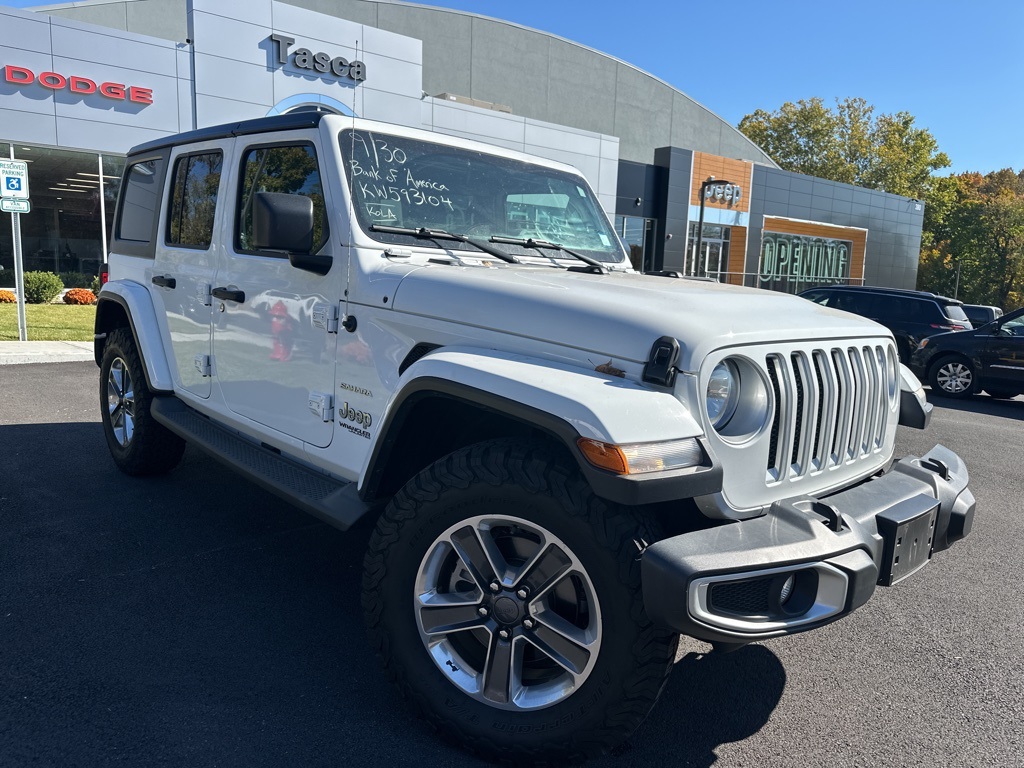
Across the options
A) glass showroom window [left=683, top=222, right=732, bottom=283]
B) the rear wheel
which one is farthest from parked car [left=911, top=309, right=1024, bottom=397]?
glass showroom window [left=683, top=222, right=732, bottom=283]

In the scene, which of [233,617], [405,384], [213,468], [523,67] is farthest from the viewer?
[523,67]

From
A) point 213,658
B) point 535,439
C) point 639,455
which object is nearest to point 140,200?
point 213,658

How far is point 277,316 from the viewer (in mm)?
3389

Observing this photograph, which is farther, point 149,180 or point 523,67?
point 523,67

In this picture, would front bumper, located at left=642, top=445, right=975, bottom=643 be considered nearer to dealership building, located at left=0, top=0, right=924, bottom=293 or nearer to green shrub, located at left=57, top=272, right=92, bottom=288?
dealership building, located at left=0, top=0, right=924, bottom=293

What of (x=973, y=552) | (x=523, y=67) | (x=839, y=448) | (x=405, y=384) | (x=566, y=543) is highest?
(x=523, y=67)

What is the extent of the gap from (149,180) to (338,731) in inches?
151

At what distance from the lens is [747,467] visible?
2270 millimetres

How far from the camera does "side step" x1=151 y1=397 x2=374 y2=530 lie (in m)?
2.81

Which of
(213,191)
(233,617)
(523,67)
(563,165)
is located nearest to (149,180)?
(213,191)

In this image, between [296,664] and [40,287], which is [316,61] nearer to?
[40,287]

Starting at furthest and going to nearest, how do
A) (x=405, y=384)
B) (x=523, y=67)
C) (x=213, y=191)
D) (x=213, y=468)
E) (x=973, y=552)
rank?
1. (x=523, y=67)
2. (x=213, y=468)
3. (x=973, y=552)
4. (x=213, y=191)
5. (x=405, y=384)

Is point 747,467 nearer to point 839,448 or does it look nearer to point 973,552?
point 839,448

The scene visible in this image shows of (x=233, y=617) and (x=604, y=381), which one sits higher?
(x=604, y=381)
